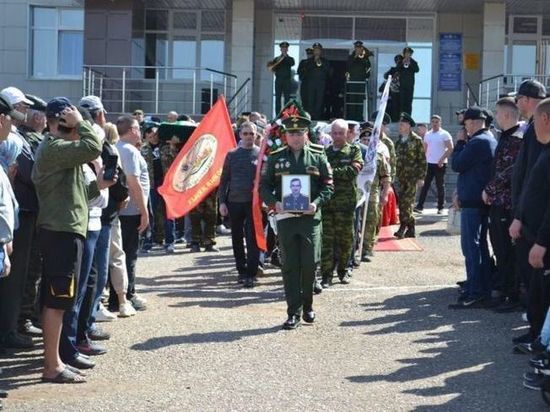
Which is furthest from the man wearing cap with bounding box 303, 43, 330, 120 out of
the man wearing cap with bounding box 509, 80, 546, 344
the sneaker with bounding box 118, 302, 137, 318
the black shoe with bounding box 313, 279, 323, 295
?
the man wearing cap with bounding box 509, 80, 546, 344

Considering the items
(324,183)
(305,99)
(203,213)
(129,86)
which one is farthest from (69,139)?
(129,86)

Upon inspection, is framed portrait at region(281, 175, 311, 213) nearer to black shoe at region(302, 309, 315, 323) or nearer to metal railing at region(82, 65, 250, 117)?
black shoe at region(302, 309, 315, 323)

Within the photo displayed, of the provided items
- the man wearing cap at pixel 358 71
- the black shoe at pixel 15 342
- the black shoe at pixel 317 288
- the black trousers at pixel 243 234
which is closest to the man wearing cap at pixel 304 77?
the man wearing cap at pixel 358 71

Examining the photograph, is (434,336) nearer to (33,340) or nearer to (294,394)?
(294,394)

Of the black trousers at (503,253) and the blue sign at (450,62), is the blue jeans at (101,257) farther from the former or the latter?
the blue sign at (450,62)

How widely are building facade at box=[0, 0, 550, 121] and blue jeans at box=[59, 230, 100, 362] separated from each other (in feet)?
51.5

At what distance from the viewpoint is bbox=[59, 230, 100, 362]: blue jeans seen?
22.9 feet

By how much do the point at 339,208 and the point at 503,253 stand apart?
216 cm

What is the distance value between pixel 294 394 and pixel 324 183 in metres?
3.01

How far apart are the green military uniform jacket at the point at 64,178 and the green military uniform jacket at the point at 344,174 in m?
4.40

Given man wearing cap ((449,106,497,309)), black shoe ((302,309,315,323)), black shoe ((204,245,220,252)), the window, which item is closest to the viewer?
black shoe ((302,309,315,323))

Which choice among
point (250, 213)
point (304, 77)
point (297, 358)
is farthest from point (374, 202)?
point (304, 77)

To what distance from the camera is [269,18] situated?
81.7 ft

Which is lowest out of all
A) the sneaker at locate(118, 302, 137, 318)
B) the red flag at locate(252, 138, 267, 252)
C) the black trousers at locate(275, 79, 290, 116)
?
the sneaker at locate(118, 302, 137, 318)
